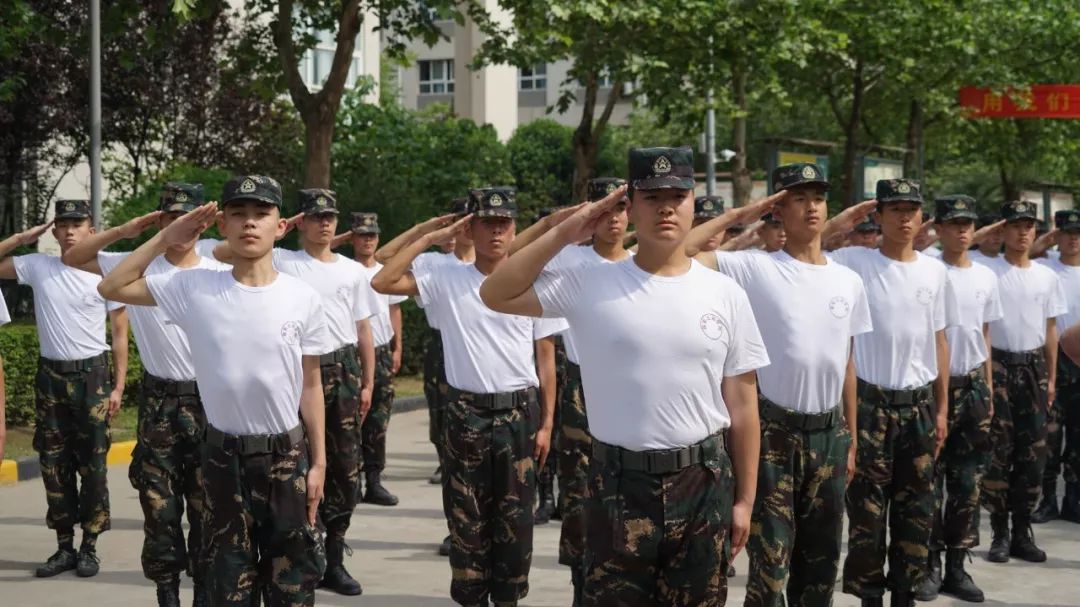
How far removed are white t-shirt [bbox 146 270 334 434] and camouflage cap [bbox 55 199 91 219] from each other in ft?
10.8

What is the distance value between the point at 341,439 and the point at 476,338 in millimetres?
2011

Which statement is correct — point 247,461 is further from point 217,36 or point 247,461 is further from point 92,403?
point 217,36

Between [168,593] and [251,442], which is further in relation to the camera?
[168,593]

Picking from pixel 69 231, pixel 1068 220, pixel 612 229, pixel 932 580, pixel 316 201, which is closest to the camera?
pixel 612 229

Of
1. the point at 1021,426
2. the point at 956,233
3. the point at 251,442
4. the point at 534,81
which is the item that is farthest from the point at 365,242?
the point at 534,81

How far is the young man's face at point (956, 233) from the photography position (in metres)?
8.74

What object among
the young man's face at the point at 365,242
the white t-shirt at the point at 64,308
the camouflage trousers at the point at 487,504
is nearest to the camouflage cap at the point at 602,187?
the camouflage trousers at the point at 487,504

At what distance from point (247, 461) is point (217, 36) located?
21050mm

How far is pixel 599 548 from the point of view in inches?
203

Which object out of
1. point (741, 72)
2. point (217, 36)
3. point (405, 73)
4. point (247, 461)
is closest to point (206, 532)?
point (247, 461)

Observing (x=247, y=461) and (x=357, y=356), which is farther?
(x=357, y=356)

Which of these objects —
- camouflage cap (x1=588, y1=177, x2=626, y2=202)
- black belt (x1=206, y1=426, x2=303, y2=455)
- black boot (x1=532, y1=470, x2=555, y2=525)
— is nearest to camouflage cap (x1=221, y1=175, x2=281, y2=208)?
black belt (x1=206, y1=426, x2=303, y2=455)

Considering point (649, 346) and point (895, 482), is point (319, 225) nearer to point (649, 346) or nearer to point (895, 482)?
point (895, 482)

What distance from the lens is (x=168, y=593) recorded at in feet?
24.8
